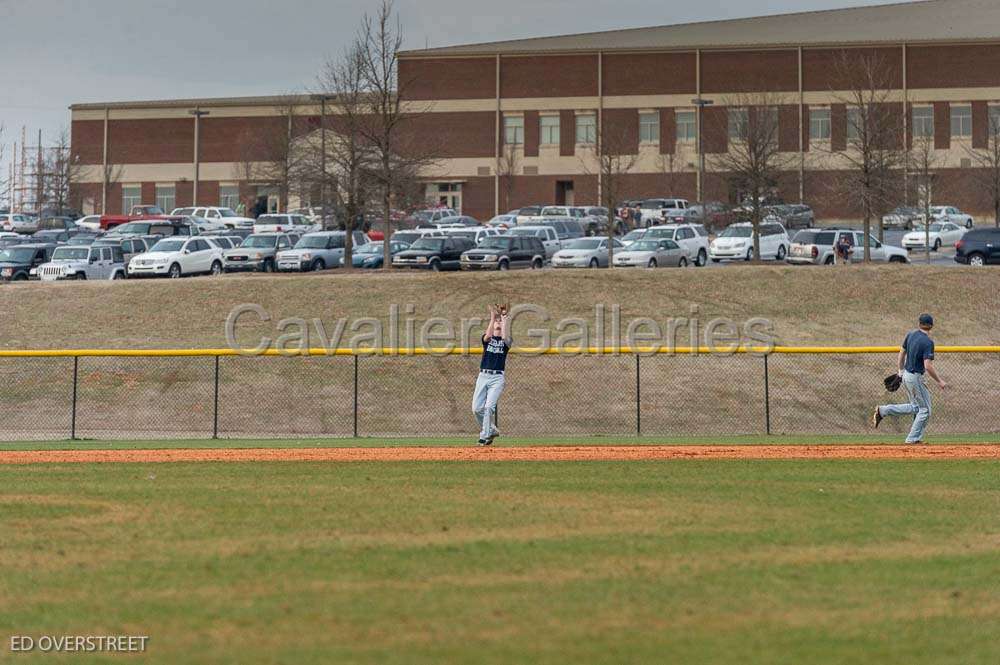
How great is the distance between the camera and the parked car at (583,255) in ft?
157

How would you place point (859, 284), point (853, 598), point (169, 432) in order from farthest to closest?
point (859, 284)
point (169, 432)
point (853, 598)

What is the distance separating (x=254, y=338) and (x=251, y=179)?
157 feet

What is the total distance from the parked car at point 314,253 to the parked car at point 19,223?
27208 mm

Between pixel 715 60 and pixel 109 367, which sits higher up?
pixel 715 60

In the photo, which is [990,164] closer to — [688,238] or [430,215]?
[688,238]

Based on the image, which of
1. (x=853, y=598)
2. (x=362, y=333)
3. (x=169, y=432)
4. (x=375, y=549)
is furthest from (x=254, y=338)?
(x=853, y=598)

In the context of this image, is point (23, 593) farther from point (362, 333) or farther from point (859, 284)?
point (859, 284)

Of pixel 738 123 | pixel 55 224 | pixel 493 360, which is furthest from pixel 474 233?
pixel 493 360

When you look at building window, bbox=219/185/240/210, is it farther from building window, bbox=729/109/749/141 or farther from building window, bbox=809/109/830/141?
building window, bbox=809/109/830/141

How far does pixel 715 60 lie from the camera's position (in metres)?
80.1

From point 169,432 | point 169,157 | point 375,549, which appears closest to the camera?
point 375,549

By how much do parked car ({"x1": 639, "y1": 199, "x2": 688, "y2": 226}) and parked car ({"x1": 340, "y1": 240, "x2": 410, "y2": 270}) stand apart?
68.2 feet

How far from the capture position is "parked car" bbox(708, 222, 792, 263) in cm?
5156

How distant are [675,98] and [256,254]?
129 feet
